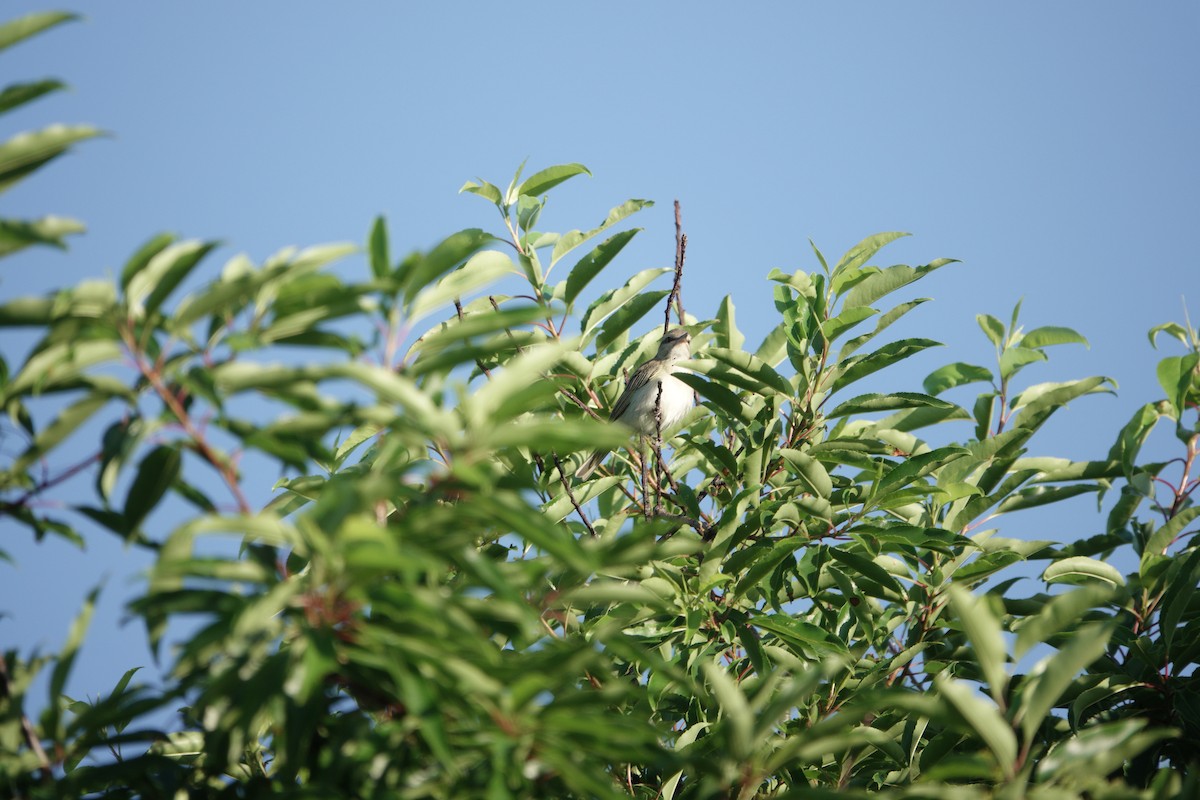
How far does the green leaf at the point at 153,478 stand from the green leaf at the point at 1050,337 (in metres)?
3.90

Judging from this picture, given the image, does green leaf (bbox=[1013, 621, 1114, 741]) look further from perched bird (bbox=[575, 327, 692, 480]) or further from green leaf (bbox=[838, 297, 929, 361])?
perched bird (bbox=[575, 327, 692, 480])

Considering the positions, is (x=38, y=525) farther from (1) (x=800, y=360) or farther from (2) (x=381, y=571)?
(1) (x=800, y=360)

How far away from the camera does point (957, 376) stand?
15.7ft

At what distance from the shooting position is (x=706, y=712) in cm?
417

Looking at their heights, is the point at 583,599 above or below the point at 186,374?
below

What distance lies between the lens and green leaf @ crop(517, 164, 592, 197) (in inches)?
192

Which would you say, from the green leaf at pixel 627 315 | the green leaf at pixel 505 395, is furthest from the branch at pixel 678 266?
the green leaf at pixel 505 395

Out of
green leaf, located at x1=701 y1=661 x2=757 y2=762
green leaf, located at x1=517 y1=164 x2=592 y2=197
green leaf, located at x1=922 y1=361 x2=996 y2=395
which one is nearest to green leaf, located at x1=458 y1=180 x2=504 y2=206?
green leaf, located at x1=517 y1=164 x2=592 y2=197

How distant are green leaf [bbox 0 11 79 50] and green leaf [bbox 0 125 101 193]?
0.66 feet

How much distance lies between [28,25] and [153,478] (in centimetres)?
102

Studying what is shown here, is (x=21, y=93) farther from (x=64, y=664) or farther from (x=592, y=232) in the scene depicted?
(x=592, y=232)

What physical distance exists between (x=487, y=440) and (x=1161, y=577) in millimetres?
3315

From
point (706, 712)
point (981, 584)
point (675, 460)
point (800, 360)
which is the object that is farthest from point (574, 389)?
point (981, 584)

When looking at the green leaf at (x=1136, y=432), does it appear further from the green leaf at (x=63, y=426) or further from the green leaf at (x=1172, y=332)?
the green leaf at (x=63, y=426)
